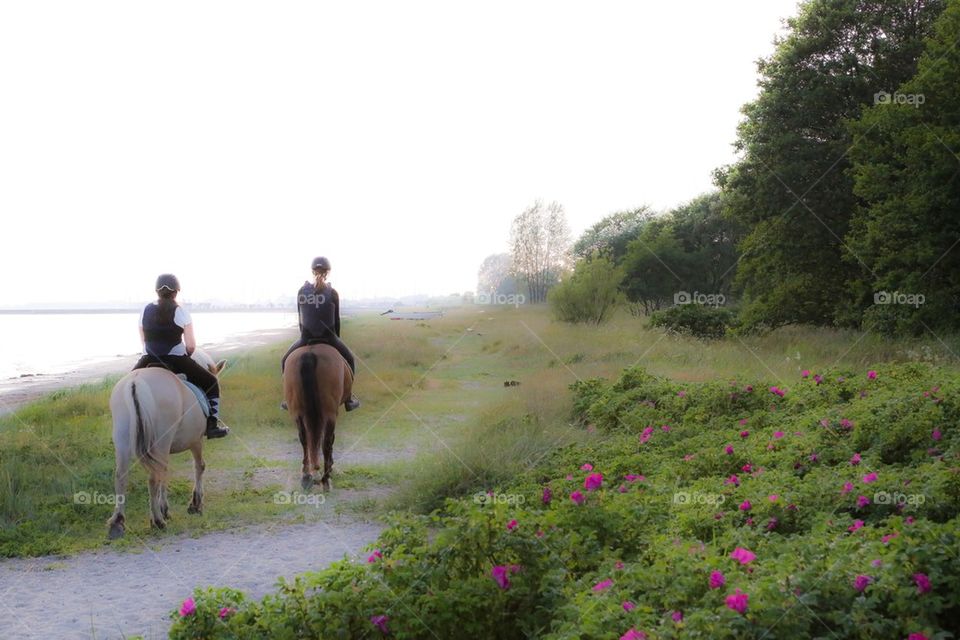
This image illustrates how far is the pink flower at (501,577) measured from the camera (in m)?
4.50

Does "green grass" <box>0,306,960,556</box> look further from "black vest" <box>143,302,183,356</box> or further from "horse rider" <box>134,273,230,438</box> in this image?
"black vest" <box>143,302,183,356</box>

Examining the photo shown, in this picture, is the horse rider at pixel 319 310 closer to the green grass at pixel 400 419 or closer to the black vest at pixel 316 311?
the black vest at pixel 316 311

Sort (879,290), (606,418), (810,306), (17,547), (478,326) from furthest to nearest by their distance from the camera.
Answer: (478,326) → (810,306) → (879,290) → (606,418) → (17,547)

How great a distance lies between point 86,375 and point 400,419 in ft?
47.2

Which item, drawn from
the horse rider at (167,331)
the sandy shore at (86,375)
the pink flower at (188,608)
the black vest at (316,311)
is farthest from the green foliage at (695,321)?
the pink flower at (188,608)

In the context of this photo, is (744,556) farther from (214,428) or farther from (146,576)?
(214,428)

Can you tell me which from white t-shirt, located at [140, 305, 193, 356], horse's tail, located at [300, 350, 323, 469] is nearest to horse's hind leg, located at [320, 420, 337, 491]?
horse's tail, located at [300, 350, 323, 469]

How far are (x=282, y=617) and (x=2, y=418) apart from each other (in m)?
12.5

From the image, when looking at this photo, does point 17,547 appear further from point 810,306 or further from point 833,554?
point 810,306

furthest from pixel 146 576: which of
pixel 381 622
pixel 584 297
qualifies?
pixel 584 297

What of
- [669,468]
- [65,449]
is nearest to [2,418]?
[65,449]

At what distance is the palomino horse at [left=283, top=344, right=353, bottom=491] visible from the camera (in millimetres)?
10180

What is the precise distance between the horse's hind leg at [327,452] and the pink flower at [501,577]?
6196mm

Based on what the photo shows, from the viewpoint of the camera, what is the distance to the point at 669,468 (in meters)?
8.36
